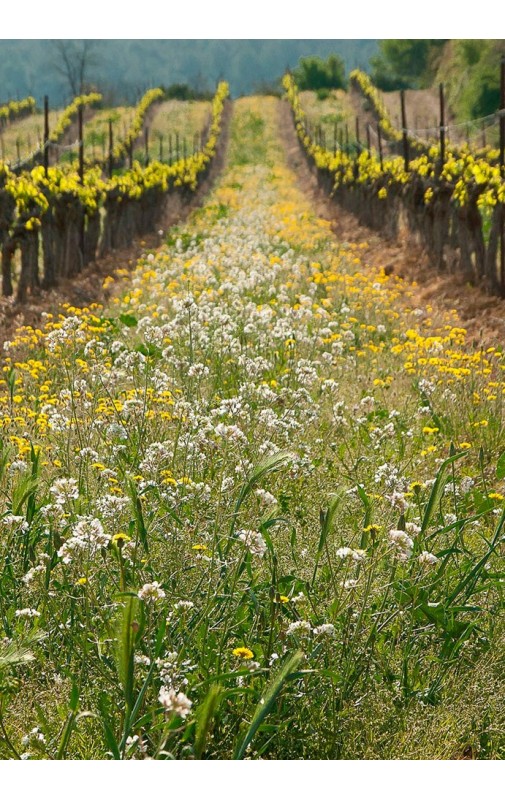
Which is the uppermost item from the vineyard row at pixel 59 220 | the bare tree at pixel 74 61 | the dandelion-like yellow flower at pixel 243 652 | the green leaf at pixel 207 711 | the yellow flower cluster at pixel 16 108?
the bare tree at pixel 74 61

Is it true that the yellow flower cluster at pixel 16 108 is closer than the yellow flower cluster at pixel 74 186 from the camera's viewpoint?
No

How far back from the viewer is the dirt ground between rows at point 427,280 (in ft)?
38.4

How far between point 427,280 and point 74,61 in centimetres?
7315

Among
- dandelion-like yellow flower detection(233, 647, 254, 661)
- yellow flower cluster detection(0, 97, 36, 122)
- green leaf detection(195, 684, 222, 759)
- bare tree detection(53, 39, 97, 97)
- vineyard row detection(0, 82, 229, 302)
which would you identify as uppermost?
bare tree detection(53, 39, 97, 97)

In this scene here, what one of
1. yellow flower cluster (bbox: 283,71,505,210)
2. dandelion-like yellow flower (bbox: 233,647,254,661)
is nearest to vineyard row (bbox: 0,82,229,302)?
yellow flower cluster (bbox: 283,71,505,210)

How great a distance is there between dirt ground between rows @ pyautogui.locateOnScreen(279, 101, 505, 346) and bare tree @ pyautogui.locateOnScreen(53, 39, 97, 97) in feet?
188

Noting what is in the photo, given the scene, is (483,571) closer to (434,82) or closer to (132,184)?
(132,184)

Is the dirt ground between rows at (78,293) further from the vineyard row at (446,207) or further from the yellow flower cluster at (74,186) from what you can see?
the vineyard row at (446,207)

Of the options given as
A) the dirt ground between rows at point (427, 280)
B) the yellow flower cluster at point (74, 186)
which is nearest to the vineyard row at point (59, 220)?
the yellow flower cluster at point (74, 186)

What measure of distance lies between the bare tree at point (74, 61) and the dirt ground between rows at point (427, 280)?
57.2 meters

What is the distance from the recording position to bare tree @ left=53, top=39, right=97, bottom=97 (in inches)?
3059

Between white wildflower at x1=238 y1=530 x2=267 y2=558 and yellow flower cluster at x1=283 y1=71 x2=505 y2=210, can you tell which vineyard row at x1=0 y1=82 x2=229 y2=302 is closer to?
yellow flower cluster at x1=283 y1=71 x2=505 y2=210

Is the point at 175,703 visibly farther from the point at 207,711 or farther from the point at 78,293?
the point at 78,293

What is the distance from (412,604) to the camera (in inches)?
152
